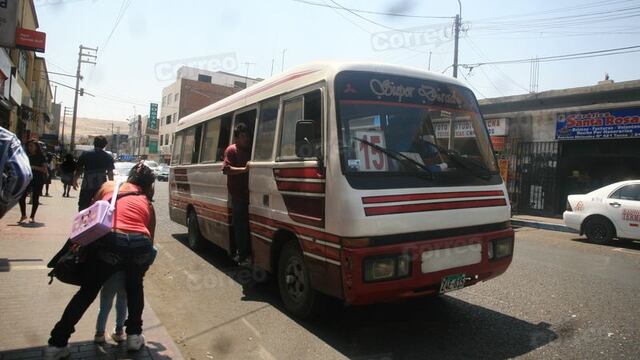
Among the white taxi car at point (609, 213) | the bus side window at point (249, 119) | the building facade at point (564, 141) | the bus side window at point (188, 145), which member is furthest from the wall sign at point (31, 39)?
the white taxi car at point (609, 213)

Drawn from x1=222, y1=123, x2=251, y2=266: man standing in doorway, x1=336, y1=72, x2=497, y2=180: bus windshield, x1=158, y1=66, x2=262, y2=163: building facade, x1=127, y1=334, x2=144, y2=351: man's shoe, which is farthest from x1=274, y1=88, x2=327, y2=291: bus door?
x1=158, y1=66, x2=262, y2=163: building facade

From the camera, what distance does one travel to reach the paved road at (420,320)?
13.8ft

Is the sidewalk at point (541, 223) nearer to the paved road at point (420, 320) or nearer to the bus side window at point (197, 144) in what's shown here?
the paved road at point (420, 320)

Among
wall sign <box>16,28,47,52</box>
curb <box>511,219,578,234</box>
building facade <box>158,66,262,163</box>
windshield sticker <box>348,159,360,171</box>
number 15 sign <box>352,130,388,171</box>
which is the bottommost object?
curb <box>511,219,578,234</box>

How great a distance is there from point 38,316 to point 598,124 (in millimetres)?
16946

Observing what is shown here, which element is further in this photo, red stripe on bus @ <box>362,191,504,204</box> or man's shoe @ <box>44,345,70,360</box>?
red stripe on bus @ <box>362,191,504,204</box>

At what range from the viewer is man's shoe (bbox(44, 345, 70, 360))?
11.3 ft

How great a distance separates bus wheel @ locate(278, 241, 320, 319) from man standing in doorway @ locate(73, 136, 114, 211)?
3.09 m

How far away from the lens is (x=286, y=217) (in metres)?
4.94

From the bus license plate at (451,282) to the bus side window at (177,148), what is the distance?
6809 millimetres

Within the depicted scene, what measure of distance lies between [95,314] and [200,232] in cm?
360

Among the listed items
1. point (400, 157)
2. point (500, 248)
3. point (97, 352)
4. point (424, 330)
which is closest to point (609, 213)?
point (500, 248)

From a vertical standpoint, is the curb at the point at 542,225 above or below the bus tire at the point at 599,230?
below

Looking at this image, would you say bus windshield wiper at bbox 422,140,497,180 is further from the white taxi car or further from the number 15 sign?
the white taxi car
